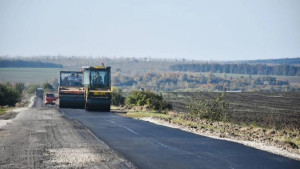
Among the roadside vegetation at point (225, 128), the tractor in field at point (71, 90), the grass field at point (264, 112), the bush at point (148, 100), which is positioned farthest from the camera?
the bush at point (148, 100)

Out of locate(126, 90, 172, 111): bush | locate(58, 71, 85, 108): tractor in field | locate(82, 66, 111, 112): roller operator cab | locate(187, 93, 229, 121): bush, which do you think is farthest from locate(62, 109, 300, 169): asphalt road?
locate(126, 90, 172, 111): bush

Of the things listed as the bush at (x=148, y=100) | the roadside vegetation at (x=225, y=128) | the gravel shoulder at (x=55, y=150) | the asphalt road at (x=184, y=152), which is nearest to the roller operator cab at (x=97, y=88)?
the roadside vegetation at (x=225, y=128)

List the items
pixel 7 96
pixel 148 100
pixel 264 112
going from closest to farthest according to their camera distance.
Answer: pixel 264 112 → pixel 148 100 → pixel 7 96

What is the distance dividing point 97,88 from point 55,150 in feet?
75.5

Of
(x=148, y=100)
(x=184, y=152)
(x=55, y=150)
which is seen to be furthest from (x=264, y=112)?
(x=55, y=150)

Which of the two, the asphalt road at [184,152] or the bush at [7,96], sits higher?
the asphalt road at [184,152]

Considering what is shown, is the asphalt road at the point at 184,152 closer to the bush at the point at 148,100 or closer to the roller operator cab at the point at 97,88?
the roller operator cab at the point at 97,88

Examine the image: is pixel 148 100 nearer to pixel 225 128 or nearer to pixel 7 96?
pixel 225 128

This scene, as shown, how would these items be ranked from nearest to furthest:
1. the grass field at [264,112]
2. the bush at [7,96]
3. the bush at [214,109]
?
the bush at [214,109] < the grass field at [264,112] < the bush at [7,96]

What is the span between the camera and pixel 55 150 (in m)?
16.8

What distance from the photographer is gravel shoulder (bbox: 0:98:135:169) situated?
14.2 metres

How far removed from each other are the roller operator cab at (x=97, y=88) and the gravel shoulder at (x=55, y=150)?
14765mm

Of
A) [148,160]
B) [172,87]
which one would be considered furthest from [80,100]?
[172,87]

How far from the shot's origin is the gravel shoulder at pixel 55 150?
14211 mm
